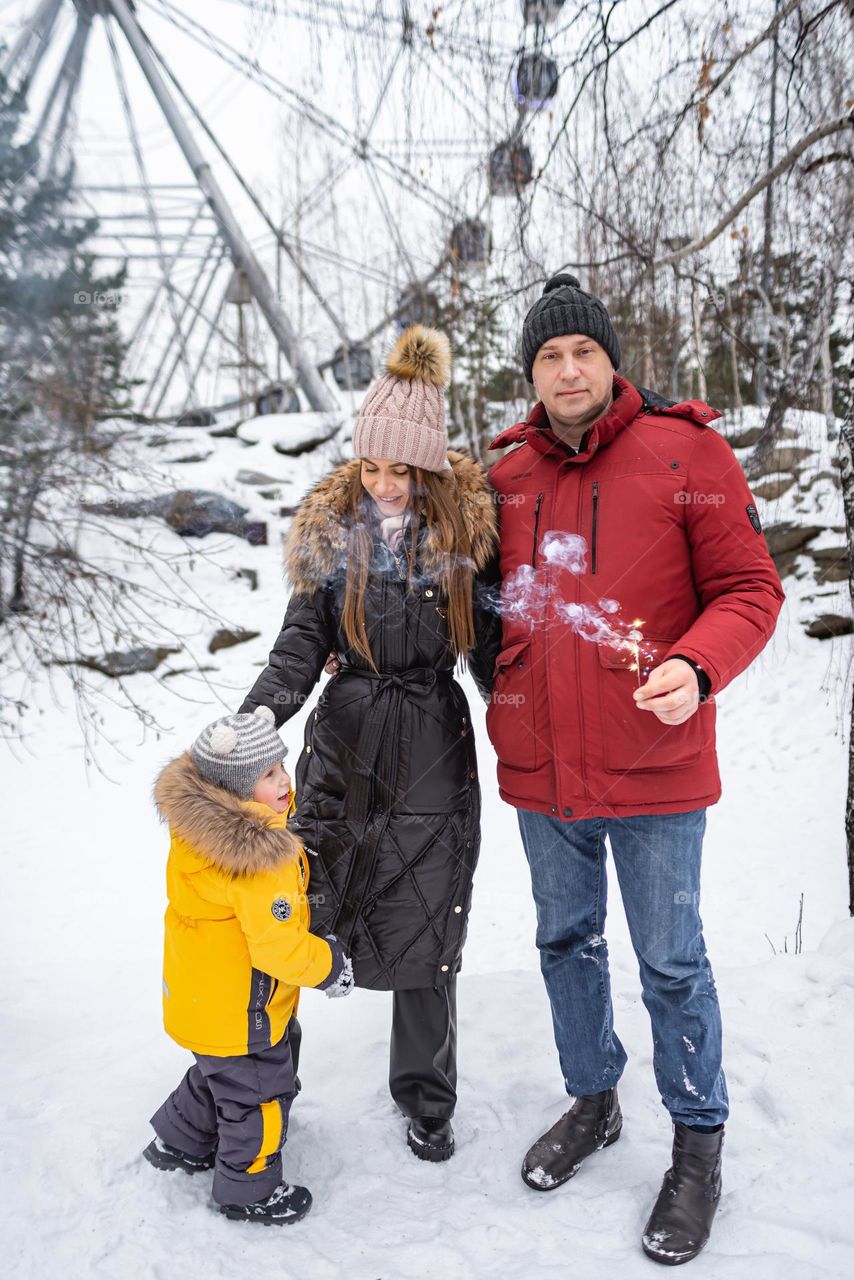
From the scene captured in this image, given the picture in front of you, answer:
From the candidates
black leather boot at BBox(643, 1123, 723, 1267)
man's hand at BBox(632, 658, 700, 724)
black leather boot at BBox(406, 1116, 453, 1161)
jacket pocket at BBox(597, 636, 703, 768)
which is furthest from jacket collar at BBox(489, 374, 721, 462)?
black leather boot at BBox(406, 1116, 453, 1161)

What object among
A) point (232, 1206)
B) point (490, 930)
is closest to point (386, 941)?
point (232, 1206)

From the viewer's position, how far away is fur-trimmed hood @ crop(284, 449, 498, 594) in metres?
2.19

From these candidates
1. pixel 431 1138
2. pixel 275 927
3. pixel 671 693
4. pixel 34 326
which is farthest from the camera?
pixel 34 326

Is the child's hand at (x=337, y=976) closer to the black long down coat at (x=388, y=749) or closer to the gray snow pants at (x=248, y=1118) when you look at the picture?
the black long down coat at (x=388, y=749)

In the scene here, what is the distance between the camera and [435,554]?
218 cm

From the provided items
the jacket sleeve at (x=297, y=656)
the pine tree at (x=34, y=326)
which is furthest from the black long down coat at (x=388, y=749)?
the pine tree at (x=34, y=326)

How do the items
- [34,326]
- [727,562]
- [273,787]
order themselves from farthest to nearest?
[34,326]
[273,787]
[727,562]

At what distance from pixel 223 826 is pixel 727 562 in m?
1.29

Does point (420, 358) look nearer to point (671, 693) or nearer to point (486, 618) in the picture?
point (486, 618)

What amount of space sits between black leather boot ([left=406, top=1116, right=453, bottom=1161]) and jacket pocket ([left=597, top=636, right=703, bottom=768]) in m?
1.17

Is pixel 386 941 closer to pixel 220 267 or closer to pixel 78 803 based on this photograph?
pixel 78 803

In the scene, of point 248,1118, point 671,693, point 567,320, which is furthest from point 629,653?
point 248,1118

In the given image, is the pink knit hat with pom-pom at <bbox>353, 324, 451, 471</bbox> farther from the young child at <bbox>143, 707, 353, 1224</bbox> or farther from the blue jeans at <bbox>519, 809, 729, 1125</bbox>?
the blue jeans at <bbox>519, 809, 729, 1125</bbox>

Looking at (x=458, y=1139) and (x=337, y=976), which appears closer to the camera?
(x=337, y=976)
